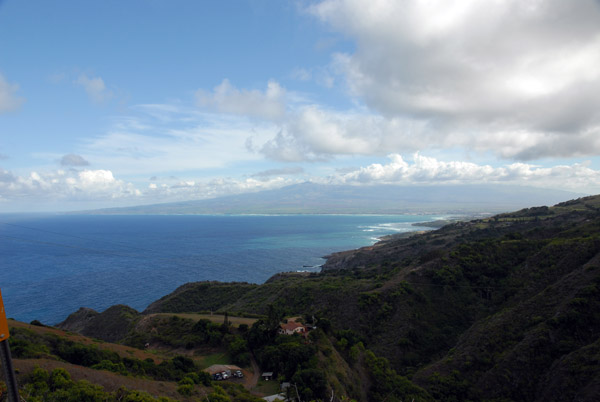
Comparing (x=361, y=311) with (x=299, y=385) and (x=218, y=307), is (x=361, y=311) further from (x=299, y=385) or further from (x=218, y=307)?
(x=218, y=307)

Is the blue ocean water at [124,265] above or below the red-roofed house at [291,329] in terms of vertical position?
below

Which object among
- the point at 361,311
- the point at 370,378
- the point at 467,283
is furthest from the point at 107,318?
the point at 467,283

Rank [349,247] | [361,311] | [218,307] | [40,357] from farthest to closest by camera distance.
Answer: [349,247], [218,307], [361,311], [40,357]

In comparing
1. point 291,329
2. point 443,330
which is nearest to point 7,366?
point 291,329

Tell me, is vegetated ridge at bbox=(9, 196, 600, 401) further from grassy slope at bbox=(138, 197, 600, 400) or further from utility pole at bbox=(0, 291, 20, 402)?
utility pole at bbox=(0, 291, 20, 402)

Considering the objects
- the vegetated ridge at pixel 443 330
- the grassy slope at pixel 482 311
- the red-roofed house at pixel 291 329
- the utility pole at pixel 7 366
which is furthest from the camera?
the red-roofed house at pixel 291 329

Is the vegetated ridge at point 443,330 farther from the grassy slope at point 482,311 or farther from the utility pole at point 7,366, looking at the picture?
the utility pole at point 7,366

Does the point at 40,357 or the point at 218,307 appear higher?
the point at 40,357

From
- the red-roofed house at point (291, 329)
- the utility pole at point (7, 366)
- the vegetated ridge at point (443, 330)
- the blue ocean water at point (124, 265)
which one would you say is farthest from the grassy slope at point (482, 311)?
the blue ocean water at point (124, 265)

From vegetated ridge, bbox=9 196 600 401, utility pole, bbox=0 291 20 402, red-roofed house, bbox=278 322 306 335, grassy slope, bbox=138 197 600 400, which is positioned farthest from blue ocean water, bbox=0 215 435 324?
utility pole, bbox=0 291 20 402
